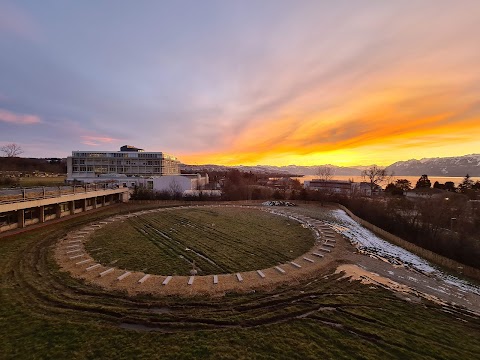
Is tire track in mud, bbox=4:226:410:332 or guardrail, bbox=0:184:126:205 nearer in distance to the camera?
tire track in mud, bbox=4:226:410:332

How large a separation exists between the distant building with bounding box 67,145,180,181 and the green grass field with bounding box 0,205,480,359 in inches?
1689

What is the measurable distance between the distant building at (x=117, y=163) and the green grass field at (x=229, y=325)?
141 feet

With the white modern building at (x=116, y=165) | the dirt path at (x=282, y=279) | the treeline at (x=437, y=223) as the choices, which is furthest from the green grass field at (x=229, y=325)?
the white modern building at (x=116, y=165)

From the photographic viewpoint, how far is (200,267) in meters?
9.45

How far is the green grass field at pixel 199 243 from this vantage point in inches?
384

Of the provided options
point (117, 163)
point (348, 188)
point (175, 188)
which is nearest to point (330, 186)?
point (348, 188)

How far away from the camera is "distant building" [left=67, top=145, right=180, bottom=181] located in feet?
152

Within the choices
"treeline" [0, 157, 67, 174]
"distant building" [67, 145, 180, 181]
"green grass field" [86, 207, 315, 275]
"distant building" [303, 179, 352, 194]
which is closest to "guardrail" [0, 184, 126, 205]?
"green grass field" [86, 207, 315, 275]

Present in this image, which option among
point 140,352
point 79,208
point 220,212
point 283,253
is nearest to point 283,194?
point 220,212

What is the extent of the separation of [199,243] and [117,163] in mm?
44086

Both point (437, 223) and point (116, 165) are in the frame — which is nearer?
point (437, 223)

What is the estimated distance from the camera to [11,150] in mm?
52625

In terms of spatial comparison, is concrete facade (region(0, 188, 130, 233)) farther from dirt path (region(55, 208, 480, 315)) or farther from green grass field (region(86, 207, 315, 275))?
dirt path (region(55, 208, 480, 315))

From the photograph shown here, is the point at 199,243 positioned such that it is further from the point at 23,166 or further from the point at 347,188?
the point at 23,166
